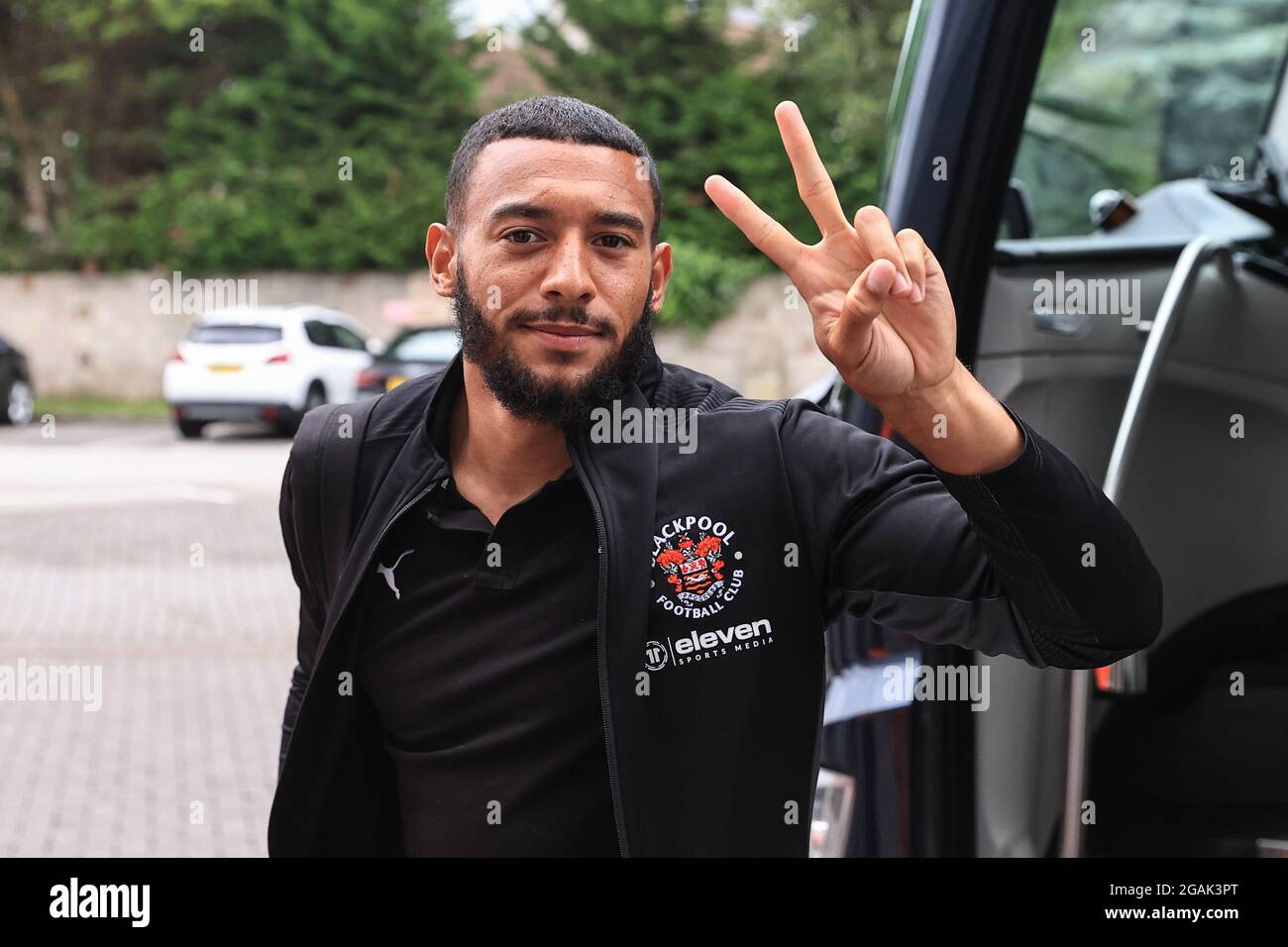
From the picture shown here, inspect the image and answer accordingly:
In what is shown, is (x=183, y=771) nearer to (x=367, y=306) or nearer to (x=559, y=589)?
(x=559, y=589)

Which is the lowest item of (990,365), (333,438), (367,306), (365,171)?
(333,438)

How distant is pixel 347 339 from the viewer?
18.2 metres

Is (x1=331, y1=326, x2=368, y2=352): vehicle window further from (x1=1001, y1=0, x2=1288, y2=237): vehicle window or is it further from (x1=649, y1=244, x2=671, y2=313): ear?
(x1=649, y1=244, x2=671, y2=313): ear

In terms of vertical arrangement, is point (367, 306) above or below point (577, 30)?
below

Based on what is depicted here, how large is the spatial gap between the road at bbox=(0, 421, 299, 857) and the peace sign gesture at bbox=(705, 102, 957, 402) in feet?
12.2

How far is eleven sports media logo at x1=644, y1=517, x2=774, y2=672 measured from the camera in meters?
1.65

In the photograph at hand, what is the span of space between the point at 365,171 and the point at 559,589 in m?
21.2

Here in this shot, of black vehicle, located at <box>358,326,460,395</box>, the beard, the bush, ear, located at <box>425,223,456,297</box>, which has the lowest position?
the beard

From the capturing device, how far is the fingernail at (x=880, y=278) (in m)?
1.39

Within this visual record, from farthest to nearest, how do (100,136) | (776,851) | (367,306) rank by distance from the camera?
(100,136)
(367,306)
(776,851)

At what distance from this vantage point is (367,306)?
22.9 metres

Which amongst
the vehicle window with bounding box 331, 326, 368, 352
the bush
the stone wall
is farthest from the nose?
the stone wall

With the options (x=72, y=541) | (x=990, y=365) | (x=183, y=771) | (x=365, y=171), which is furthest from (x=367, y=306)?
(x=990, y=365)

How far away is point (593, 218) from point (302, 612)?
25.6 inches
